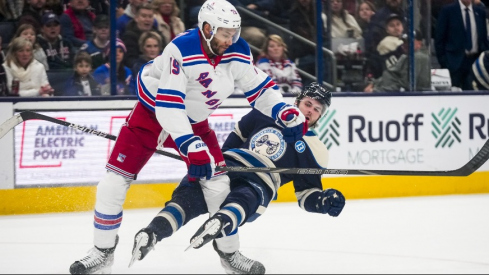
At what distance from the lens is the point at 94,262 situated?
11.8ft

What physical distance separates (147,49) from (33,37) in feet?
2.57

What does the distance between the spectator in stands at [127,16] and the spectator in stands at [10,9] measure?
2.20 ft

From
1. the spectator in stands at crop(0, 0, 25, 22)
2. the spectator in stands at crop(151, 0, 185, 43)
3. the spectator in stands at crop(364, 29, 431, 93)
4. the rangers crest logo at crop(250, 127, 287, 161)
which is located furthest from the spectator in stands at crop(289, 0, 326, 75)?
the rangers crest logo at crop(250, 127, 287, 161)

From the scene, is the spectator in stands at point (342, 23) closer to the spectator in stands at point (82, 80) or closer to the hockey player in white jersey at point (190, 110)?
the spectator in stands at point (82, 80)

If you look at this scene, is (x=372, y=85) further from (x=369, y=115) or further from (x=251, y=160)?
(x=251, y=160)

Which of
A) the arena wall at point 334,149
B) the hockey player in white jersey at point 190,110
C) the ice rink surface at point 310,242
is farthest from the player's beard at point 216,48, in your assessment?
the arena wall at point 334,149

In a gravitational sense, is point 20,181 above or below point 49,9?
below

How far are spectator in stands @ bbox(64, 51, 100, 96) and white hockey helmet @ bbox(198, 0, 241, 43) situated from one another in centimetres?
258

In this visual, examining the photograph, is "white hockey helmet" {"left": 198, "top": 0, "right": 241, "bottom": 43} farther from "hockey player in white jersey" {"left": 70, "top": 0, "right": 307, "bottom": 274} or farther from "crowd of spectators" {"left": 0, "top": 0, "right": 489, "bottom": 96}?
"crowd of spectators" {"left": 0, "top": 0, "right": 489, "bottom": 96}

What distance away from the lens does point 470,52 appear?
23.4ft

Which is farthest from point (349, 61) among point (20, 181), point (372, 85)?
point (20, 181)

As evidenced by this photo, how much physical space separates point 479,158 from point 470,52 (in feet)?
11.1

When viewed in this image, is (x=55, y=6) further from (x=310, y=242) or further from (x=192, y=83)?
(x=192, y=83)

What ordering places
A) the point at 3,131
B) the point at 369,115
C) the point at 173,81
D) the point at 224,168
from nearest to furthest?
the point at 173,81
the point at 224,168
the point at 3,131
the point at 369,115
